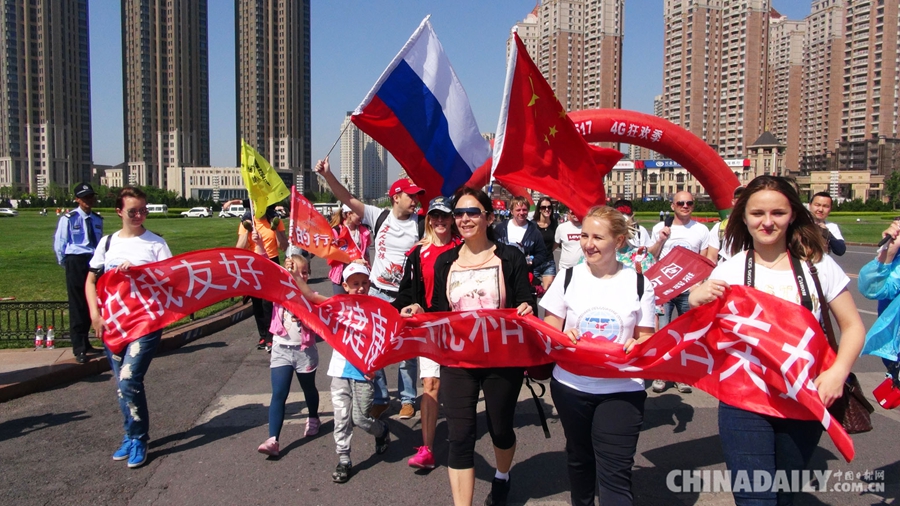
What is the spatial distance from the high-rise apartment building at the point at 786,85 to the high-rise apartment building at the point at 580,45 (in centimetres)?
3183

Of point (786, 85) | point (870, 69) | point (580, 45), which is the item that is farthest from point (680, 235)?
point (786, 85)

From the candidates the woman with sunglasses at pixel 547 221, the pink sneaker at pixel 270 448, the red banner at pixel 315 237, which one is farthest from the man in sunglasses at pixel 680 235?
the pink sneaker at pixel 270 448

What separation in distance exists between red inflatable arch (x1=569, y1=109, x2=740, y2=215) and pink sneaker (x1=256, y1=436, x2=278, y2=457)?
6.66 metres

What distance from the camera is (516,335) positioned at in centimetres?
347

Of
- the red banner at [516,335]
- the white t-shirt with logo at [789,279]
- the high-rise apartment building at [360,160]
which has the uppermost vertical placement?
the high-rise apartment building at [360,160]

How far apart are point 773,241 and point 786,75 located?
5421 inches

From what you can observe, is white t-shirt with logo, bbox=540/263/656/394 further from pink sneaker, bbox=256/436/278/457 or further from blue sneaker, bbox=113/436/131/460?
blue sneaker, bbox=113/436/131/460

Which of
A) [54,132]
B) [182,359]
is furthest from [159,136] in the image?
[182,359]

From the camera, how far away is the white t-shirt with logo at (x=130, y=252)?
4.39m

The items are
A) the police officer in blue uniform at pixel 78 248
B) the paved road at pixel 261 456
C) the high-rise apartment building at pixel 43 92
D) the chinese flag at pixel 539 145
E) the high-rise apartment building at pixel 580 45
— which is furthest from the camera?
the high-rise apartment building at pixel 43 92

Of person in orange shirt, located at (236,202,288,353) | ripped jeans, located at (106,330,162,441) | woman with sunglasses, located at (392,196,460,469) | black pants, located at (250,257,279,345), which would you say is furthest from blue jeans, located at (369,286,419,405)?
black pants, located at (250,257,279,345)

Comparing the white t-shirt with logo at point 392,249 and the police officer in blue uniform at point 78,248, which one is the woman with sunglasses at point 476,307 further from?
the police officer in blue uniform at point 78,248

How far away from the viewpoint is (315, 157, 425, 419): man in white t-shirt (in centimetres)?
515

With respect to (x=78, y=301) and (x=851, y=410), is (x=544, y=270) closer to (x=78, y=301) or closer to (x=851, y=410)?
(x=851, y=410)
